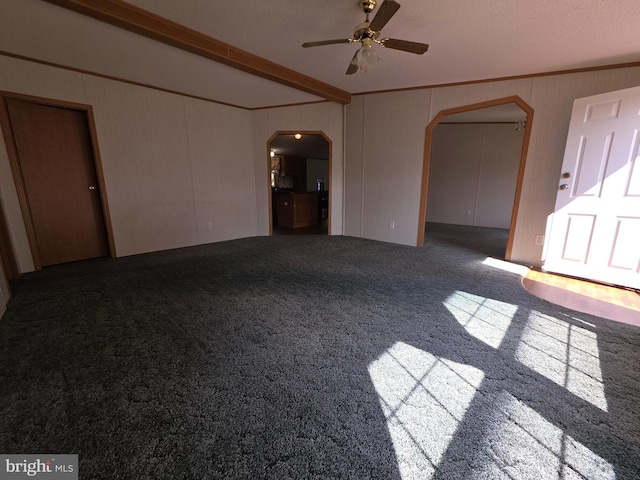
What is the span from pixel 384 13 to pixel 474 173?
19.8ft

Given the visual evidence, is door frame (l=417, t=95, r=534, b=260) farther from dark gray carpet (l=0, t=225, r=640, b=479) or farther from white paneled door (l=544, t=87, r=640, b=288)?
dark gray carpet (l=0, t=225, r=640, b=479)

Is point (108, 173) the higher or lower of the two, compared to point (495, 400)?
higher

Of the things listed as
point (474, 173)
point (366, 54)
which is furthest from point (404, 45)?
point (474, 173)

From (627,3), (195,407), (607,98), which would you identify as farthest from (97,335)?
(607,98)

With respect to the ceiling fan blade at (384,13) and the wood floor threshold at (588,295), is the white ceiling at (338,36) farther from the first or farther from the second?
the wood floor threshold at (588,295)

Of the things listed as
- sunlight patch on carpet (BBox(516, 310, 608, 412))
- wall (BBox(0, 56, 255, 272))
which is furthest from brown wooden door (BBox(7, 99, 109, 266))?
sunlight patch on carpet (BBox(516, 310, 608, 412))

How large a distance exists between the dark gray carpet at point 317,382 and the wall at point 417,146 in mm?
1649

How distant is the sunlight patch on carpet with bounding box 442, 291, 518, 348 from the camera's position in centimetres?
204

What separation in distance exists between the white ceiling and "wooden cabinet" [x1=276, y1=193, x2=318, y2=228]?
122 inches

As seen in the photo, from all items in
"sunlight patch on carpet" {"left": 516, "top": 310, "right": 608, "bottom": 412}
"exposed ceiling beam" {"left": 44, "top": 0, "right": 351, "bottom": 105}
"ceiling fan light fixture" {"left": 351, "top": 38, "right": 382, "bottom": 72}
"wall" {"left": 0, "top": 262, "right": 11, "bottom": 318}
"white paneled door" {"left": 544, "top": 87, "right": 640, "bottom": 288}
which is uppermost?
"exposed ceiling beam" {"left": 44, "top": 0, "right": 351, "bottom": 105}

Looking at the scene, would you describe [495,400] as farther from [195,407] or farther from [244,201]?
[244,201]

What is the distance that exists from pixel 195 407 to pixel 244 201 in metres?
4.58

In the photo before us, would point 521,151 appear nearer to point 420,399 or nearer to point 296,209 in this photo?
point 420,399

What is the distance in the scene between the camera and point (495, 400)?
4.70 feet
